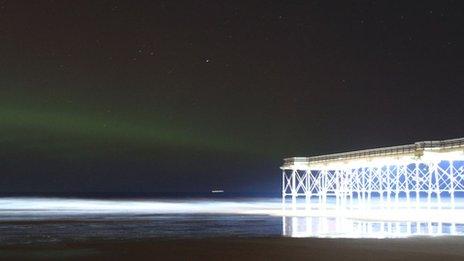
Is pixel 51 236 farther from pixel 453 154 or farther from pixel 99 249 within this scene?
pixel 453 154

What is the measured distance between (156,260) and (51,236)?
1331 cm

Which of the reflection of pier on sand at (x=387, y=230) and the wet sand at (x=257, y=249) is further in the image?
the reflection of pier on sand at (x=387, y=230)

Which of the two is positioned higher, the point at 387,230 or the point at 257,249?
the point at 387,230

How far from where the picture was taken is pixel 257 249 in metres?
23.9

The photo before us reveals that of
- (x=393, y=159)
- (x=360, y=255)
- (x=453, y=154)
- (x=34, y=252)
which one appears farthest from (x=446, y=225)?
(x=34, y=252)

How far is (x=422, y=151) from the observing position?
1709 inches

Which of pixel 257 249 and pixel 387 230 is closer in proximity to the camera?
pixel 257 249

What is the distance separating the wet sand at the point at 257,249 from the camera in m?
21.3

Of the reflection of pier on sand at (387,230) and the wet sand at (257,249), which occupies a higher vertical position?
the reflection of pier on sand at (387,230)

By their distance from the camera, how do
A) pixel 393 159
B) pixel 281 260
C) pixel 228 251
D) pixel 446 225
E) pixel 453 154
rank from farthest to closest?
pixel 393 159 → pixel 453 154 → pixel 446 225 → pixel 228 251 → pixel 281 260

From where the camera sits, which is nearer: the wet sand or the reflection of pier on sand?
the wet sand

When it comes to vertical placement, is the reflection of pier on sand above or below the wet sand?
above

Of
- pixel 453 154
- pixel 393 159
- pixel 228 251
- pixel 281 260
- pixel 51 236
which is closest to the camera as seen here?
pixel 281 260

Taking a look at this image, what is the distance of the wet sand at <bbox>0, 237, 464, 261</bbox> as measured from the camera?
69.8ft
